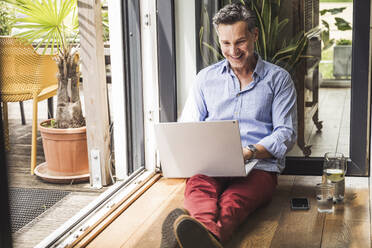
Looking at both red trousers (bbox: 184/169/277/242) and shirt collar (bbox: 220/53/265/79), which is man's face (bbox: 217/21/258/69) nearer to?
shirt collar (bbox: 220/53/265/79)

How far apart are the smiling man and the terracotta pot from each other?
34.8 inches

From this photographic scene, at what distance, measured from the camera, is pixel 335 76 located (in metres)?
3.21

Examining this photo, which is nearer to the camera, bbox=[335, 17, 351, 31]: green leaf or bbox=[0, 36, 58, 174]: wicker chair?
bbox=[335, 17, 351, 31]: green leaf

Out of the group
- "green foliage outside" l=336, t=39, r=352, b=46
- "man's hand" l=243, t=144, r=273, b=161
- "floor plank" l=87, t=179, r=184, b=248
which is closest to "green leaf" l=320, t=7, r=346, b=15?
"green foliage outside" l=336, t=39, r=352, b=46

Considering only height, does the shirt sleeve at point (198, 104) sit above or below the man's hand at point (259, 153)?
above

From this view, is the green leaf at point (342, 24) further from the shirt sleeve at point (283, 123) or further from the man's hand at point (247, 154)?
the man's hand at point (247, 154)

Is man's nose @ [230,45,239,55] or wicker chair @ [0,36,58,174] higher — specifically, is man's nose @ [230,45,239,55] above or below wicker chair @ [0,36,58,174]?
above

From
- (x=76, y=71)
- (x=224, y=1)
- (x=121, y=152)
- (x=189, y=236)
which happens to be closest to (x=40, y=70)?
(x=76, y=71)

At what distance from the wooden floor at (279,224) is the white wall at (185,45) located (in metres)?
0.78

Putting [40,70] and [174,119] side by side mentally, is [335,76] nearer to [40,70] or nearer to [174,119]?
[174,119]

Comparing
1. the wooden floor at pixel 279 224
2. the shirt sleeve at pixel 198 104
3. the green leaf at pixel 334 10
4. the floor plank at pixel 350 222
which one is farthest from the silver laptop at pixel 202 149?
the green leaf at pixel 334 10

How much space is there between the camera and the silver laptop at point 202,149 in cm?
249

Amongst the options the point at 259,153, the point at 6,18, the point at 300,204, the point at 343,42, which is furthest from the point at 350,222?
the point at 6,18

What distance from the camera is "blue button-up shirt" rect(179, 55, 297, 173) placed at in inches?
109
